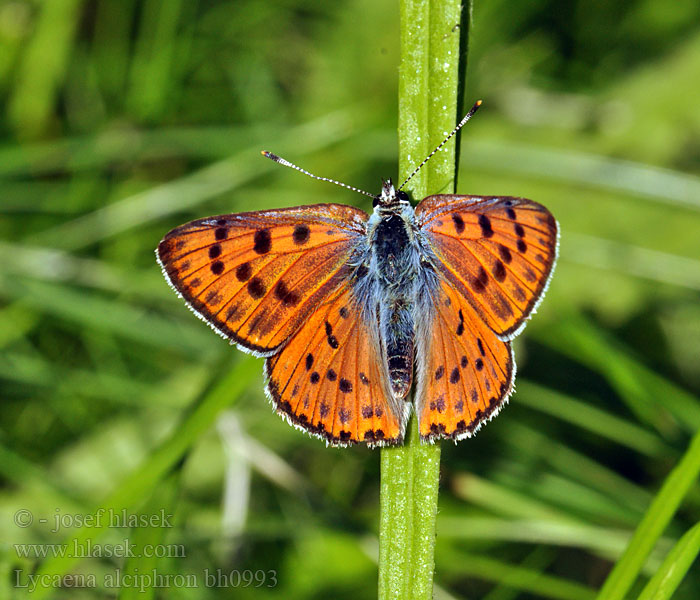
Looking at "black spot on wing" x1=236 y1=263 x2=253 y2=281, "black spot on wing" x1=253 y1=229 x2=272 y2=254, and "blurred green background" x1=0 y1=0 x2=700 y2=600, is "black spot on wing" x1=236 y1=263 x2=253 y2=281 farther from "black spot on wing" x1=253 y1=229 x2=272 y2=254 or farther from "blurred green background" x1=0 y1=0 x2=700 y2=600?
"blurred green background" x1=0 y1=0 x2=700 y2=600

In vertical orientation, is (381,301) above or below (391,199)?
below

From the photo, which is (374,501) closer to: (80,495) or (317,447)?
(317,447)

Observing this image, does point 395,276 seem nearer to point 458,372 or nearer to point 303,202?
point 458,372

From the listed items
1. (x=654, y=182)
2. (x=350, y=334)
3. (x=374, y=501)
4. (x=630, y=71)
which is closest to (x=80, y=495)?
(x=374, y=501)

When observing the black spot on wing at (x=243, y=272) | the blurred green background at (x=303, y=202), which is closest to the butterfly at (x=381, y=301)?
the black spot on wing at (x=243, y=272)

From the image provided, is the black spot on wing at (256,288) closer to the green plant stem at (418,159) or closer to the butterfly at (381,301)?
the butterfly at (381,301)

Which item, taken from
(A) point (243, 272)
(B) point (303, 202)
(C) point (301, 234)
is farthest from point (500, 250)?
(B) point (303, 202)
